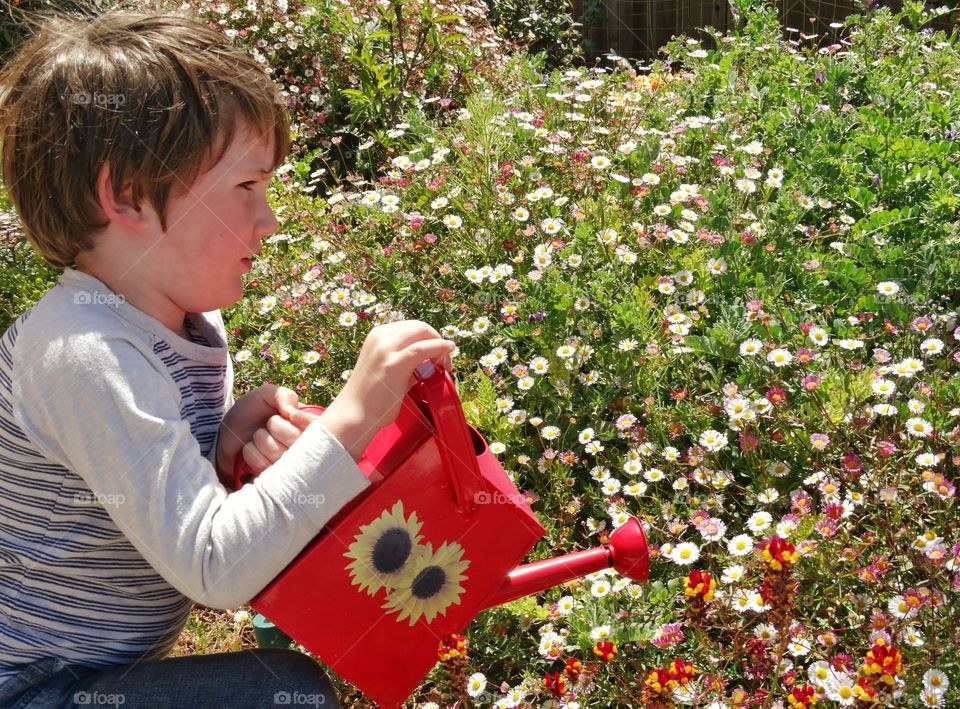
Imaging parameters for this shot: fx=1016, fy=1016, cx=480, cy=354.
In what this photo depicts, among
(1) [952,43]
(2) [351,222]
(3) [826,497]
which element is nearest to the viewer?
(3) [826,497]

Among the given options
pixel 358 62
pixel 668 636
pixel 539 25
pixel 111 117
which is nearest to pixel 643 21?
pixel 539 25

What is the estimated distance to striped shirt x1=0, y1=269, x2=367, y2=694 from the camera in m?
1.24

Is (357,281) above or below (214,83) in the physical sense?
A: below

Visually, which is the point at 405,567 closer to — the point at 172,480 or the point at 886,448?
the point at 172,480

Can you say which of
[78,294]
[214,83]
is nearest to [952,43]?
[214,83]

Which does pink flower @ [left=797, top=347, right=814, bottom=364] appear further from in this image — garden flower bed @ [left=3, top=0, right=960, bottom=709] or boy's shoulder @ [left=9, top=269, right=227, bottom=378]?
boy's shoulder @ [left=9, top=269, right=227, bottom=378]

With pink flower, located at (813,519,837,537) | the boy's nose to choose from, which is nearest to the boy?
the boy's nose

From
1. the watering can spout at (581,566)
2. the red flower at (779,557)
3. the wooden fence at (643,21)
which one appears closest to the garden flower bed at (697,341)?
the red flower at (779,557)

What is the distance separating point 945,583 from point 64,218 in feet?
4.68

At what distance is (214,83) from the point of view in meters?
1.41

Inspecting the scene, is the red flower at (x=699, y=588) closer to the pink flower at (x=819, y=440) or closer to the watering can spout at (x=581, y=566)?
the watering can spout at (x=581, y=566)

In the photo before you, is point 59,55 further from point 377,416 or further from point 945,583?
point 945,583

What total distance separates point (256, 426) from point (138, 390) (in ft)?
1.01

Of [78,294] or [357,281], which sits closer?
[78,294]
